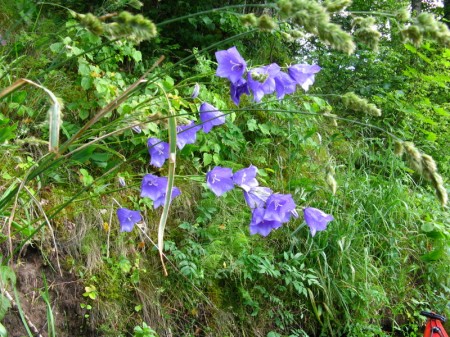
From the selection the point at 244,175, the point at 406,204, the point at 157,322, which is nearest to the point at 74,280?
the point at 157,322

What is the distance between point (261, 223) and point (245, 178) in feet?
0.46

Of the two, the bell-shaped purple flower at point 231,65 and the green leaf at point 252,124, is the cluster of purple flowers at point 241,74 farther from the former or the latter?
the green leaf at point 252,124

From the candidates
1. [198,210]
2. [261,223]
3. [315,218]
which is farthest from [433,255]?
[261,223]

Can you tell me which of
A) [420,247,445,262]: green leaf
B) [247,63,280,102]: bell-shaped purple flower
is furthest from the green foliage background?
[247,63,280,102]: bell-shaped purple flower

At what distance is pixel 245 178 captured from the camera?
64.6 inches

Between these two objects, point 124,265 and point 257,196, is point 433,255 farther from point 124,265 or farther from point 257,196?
point 257,196

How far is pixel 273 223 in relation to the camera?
5.33 feet

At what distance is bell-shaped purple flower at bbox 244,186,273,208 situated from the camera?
1.62 meters

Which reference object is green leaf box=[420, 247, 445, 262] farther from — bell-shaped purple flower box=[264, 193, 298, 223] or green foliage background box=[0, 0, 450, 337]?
bell-shaped purple flower box=[264, 193, 298, 223]

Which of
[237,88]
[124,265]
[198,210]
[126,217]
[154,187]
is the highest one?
[237,88]

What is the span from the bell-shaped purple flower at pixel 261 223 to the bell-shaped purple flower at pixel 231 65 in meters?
0.38

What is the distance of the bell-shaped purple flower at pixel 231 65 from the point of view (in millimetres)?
1509

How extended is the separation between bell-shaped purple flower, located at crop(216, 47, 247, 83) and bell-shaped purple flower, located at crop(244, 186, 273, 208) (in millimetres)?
328

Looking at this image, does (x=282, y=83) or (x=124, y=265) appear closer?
(x=282, y=83)
